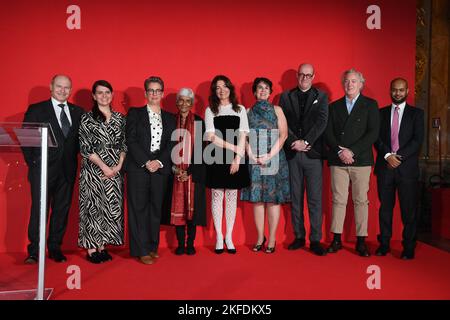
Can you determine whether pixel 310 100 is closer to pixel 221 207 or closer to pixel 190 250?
pixel 221 207

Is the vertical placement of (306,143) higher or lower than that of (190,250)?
higher

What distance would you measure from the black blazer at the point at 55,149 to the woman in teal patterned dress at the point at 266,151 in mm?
Result: 1518

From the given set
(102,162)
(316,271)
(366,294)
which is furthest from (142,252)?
(366,294)

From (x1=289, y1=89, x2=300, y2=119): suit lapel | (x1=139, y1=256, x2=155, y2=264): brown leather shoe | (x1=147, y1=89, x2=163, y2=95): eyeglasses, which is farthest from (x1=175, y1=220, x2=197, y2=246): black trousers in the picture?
(x1=289, y1=89, x2=300, y2=119): suit lapel

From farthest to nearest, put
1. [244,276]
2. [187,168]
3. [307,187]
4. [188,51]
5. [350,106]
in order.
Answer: [188,51]
[307,187]
[350,106]
[187,168]
[244,276]

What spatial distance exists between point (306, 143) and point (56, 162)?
2149 mm

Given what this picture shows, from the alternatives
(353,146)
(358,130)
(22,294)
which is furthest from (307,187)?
(22,294)

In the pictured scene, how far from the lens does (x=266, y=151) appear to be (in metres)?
3.49

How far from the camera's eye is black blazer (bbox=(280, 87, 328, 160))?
3471 millimetres

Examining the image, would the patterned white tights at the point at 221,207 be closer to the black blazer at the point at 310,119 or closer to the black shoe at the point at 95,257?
the black blazer at the point at 310,119

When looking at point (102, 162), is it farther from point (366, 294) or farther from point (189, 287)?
point (366, 294)

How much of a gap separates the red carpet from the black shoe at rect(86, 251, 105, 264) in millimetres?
43

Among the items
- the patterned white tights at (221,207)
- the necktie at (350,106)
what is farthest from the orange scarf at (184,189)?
the necktie at (350,106)

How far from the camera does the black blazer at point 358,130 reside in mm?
3447
